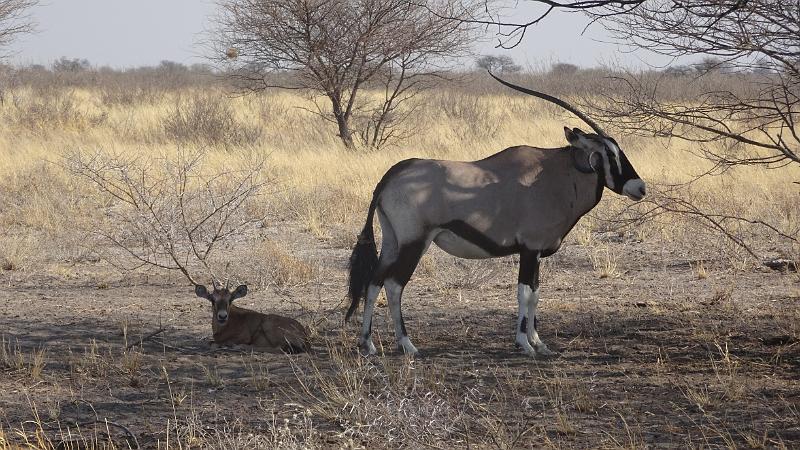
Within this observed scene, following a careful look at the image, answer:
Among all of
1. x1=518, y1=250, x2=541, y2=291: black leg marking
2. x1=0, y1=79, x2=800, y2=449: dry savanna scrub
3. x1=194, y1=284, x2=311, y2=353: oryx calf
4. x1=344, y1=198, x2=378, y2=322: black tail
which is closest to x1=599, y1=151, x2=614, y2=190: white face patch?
x1=0, y1=79, x2=800, y2=449: dry savanna scrub

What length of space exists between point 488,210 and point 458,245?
0.96ft

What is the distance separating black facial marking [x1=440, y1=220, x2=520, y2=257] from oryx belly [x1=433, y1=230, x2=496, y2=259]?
0.7 inches

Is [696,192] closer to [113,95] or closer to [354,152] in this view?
[354,152]

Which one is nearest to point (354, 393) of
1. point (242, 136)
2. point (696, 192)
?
point (696, 192)

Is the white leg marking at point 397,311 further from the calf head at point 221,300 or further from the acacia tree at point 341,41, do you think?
the acacia tree at point 341,41

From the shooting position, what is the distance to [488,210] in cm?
709

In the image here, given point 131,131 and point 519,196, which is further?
point 131,131

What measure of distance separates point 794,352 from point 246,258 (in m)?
5.85

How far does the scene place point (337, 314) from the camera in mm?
8516

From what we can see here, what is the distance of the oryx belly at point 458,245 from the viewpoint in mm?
7098

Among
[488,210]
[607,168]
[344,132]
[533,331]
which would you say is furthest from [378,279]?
[344,132]

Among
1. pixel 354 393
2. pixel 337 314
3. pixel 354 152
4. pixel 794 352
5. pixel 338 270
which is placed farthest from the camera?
pixel 354 152

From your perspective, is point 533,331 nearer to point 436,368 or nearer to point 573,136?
point 436,368

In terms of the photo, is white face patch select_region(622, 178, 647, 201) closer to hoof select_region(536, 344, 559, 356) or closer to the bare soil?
the bare soil
